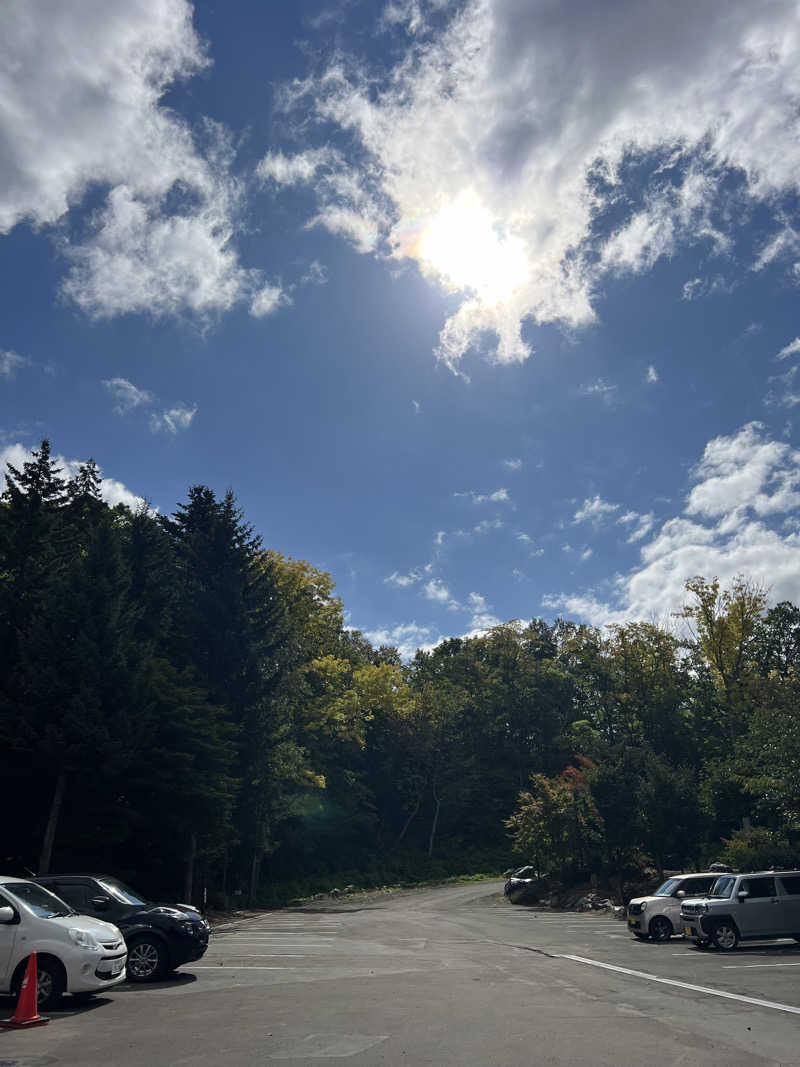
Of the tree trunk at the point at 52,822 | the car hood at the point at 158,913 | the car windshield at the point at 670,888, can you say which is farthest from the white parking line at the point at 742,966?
the tree trunk at the point at 52,822

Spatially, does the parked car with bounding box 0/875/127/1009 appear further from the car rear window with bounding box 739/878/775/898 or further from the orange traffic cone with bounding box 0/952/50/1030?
the car rear window with bounding box 739/878/775/898

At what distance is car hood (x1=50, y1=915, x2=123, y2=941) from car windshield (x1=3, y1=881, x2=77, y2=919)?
0.13m

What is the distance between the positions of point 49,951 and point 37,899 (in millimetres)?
968

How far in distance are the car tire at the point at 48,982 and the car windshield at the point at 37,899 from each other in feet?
1.74

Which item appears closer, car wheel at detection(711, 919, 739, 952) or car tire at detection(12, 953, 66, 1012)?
A: car tire at detection(12, 953, 66, 1012)

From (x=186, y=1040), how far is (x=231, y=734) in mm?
21747

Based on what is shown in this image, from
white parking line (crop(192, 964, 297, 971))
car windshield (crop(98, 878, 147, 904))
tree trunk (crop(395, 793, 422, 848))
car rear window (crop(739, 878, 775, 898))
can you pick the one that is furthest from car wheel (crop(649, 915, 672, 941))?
tree trunk (crop(395, 793, 422, 848))

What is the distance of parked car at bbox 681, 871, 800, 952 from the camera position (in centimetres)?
1669

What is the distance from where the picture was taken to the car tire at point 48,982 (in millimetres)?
9414

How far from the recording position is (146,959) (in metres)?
12.0

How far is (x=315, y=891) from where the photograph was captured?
42.2 m

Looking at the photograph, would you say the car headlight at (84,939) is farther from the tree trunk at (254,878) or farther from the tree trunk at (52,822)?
the tree trunk at (254,878)

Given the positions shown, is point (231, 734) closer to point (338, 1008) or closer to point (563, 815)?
point (563, 815)

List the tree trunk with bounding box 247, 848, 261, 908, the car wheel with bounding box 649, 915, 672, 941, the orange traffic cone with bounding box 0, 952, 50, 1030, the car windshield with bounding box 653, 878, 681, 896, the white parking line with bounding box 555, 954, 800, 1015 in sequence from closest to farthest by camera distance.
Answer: the orange traffic cone with bounding box 0, 952, 50, 1030 < the white parking line with bounding box 555, 954, 800, 1015 < the car wheel with bounding box 649, 915, 672, 941 < the car windshield with bounding box 653, 878, 681, 896 < the tree trunk with bounding box 247, 848, 261, 908
